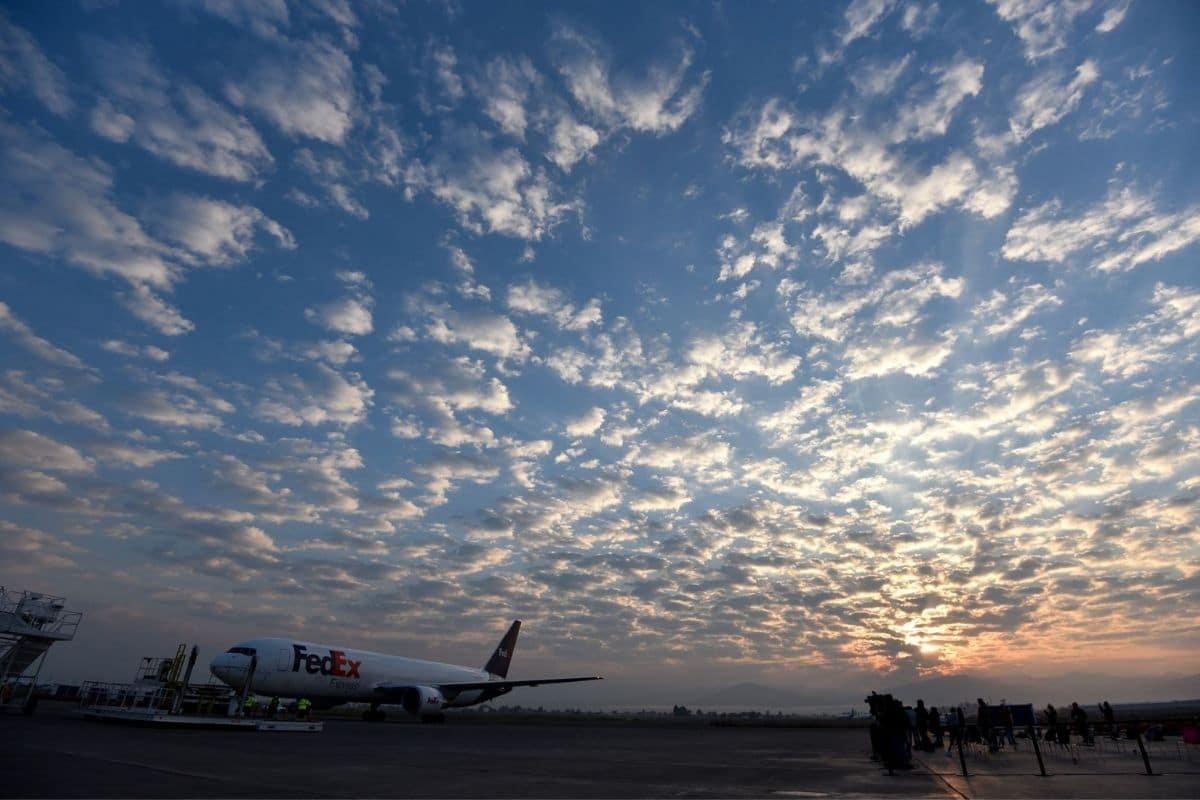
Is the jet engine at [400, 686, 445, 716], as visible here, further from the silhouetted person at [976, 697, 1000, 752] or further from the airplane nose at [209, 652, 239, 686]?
the silhouetted person at [976, 697, 1000, 752]

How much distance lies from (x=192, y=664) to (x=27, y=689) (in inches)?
651

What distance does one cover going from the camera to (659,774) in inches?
493

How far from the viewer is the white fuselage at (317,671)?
35.3 metres

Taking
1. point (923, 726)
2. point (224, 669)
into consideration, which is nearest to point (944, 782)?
point (923, 726)

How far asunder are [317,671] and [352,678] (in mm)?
3605

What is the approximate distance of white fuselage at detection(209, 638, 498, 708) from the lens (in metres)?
35.3

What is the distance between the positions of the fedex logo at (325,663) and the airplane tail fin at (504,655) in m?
22.2

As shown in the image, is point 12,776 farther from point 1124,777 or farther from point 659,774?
point 1124,777

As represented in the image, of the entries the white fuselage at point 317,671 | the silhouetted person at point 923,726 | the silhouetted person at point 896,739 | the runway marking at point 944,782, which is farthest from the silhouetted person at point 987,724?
the white fuselage at point 317,671

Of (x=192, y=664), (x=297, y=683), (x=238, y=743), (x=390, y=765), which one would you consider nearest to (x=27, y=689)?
(x=297, y=683)

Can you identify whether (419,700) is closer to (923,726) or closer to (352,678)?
(352,678)

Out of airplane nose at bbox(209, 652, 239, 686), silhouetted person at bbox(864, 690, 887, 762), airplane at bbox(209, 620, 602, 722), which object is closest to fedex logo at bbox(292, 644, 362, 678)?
airplane at bbox(209, 620, 602, 722)

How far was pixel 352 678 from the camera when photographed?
4231 cm

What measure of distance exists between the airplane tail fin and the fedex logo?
22207 mm
